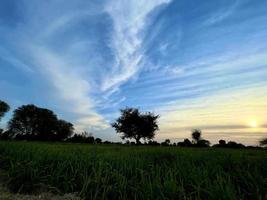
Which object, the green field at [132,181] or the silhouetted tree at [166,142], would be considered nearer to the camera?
the green field at [132,181]

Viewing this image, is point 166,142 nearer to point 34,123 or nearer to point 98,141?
point 98,141

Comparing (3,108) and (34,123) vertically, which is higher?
(3,108)

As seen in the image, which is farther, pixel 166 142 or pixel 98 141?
pixel 98 141

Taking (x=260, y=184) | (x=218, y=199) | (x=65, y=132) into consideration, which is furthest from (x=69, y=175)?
(x=65, y=132)

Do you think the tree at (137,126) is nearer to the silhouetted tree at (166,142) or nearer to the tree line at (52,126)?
the tree line at (52,126)

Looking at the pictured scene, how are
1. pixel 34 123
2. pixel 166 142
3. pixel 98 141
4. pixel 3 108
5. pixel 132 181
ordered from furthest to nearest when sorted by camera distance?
pixel 34 123 → pixel 3 108 → pixel 98 141 → pixel 166 142 → pixel 132 181

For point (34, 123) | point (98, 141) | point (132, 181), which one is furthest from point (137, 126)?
point (132, 181)

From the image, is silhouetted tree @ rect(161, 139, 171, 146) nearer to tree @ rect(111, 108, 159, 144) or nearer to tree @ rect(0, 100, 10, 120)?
tree @ rect(111, 108, 159, 144)

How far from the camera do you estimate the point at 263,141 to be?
22656 mm

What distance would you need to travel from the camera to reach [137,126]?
206 feet

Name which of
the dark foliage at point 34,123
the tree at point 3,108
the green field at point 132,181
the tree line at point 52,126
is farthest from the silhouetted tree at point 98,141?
the green field at point 132,181

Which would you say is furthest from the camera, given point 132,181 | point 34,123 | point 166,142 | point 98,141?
point 34,123

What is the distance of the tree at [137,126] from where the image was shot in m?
62.4

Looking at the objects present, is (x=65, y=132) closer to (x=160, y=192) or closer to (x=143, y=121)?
(x=143, y=121)
